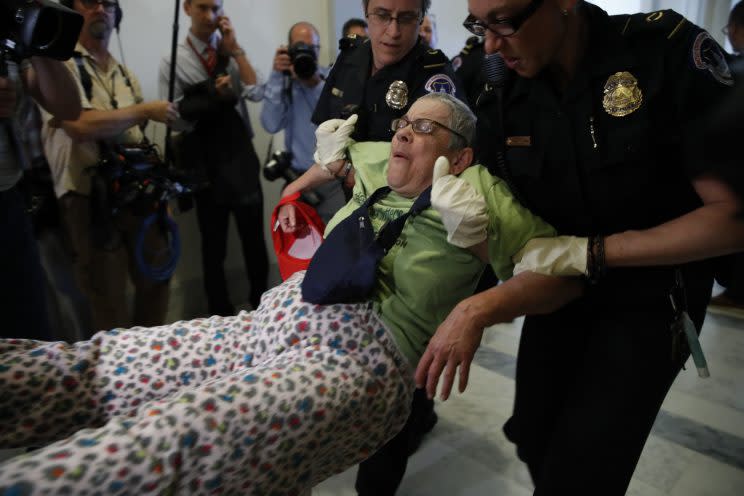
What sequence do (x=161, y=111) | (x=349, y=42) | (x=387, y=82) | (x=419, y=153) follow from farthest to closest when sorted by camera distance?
(x=161, y=111) → (x=349, y=42) → (x=387, y=82) → (x=419, y=153)

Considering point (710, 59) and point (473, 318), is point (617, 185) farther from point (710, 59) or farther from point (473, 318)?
point (473, 318)

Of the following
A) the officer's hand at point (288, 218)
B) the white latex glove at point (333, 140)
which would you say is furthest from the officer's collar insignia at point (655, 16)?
the officer's hand at point (288, 218)

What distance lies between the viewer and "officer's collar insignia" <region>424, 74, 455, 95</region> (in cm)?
156

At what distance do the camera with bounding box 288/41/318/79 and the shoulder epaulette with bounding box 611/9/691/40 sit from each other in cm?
178

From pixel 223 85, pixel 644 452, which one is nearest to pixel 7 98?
pixel 223 85

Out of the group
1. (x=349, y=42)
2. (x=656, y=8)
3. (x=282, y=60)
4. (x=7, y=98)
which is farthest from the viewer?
(x=656, y=8)

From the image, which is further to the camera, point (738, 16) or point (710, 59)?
point (738, 16)

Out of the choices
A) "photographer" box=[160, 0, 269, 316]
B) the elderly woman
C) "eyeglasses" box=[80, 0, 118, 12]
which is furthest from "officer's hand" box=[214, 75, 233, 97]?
the elderly woman

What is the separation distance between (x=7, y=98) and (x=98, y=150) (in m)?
0.90

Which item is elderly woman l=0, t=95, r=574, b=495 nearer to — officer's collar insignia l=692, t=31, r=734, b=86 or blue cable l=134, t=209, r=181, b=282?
officer's collar insignia l=692, t=31, r=734, b=86

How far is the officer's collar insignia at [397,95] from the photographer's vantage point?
162 centimetres

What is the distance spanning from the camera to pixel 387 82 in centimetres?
167

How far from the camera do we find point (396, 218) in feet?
4.16

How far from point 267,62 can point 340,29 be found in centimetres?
55
